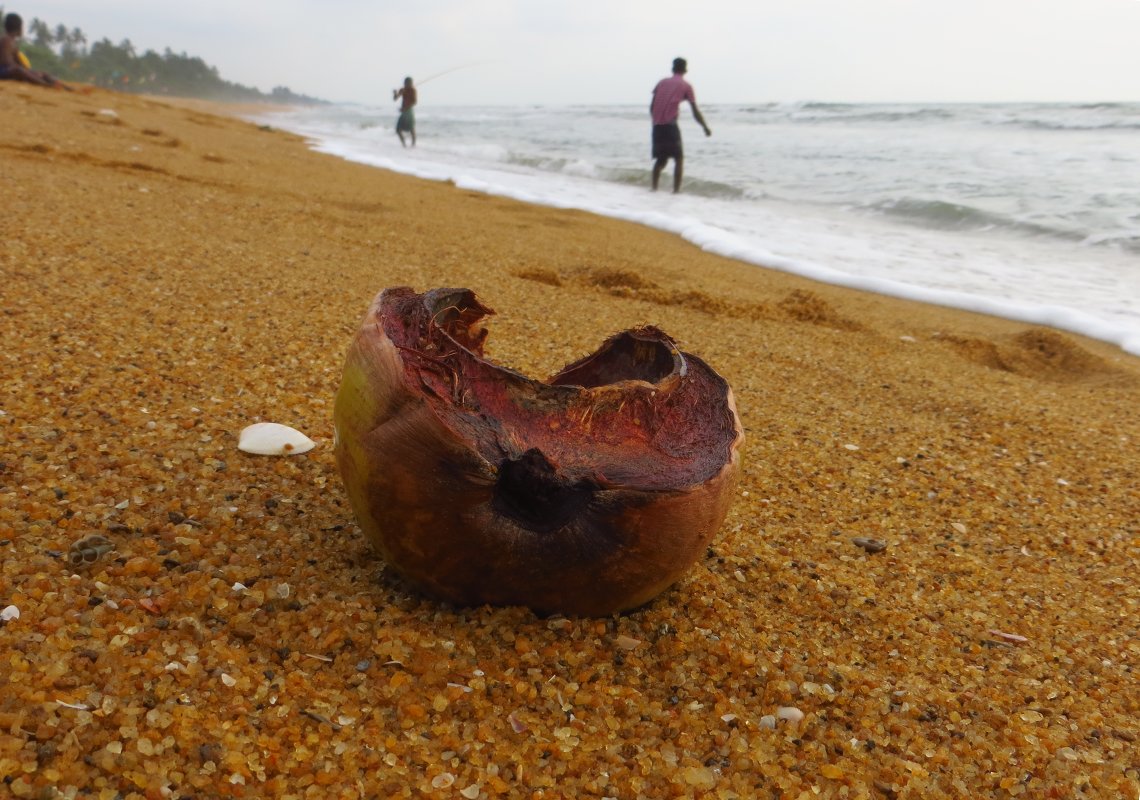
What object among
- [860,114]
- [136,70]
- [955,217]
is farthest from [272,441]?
[136,70]

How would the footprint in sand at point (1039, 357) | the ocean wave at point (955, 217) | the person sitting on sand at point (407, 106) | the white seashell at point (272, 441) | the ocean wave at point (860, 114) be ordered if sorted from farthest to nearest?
the ocean wave at point (860, 114) < the person sitting on sand at point (407, 106) < the ocean wave at point (955, 217) < the footprint in sand at point (1039, 357) < the white seashell at point (272, 441)

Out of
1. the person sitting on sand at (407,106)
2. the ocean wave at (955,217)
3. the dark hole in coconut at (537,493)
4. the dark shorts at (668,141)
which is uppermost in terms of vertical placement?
the person sitting on sand at (407,106)

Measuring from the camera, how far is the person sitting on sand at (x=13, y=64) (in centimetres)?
1349

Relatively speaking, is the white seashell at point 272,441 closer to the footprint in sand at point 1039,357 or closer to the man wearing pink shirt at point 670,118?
the footprint in sand at point 1039,357

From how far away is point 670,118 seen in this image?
37.3 ft

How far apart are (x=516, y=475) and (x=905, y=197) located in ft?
33.1

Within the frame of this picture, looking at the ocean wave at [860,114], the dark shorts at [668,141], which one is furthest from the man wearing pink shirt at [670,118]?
the ocean wave at [860,114]

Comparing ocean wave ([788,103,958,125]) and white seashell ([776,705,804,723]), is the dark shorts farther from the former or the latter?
ocean wave ([788,103,958,125])

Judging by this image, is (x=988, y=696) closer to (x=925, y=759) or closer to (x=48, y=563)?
(x=925, y=759)

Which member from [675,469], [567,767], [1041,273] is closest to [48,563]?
[567,767]

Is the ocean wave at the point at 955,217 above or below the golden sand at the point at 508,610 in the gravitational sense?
above

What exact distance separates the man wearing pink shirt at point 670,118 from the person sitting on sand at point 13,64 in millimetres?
10185

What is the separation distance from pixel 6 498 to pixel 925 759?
70.8 inches

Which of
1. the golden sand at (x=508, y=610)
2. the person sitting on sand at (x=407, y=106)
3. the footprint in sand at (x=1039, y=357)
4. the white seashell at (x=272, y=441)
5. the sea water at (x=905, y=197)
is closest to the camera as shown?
the golden sand at (x=508, y=610)
